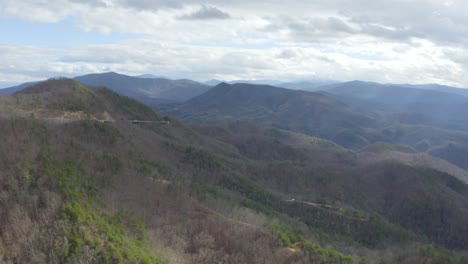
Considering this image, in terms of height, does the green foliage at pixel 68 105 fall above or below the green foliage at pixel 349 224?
above

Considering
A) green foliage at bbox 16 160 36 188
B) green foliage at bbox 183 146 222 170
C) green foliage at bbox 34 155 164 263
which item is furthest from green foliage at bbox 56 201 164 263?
green foliage at bbox 183 146 222 170

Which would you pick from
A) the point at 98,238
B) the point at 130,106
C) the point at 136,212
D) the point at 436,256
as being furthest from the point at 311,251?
the point at 130,106

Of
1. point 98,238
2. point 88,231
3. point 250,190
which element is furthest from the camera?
point 250,190

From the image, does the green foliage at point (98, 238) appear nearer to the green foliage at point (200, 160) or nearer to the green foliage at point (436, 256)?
the green foliage at point (436, 256)

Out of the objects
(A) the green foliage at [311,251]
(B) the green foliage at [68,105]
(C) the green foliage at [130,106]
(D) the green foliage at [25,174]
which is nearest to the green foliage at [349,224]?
(A) the green foliage at [311,251]

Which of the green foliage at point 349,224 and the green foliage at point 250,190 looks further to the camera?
the green foliage at point 250,190

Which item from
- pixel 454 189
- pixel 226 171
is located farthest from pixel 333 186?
pixel 454 189

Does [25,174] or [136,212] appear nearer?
[25,174]

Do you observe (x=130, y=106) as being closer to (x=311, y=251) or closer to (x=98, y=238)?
(x=311, y=251)

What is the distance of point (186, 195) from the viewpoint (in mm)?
23016

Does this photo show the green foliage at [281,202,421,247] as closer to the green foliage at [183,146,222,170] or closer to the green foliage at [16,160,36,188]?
the green foliage at [183,146,222,170]

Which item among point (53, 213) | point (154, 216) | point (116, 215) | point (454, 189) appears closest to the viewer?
point (53, 213)

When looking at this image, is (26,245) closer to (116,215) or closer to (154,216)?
(116,215)

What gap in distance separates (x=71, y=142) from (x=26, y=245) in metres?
12.2
